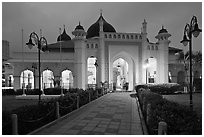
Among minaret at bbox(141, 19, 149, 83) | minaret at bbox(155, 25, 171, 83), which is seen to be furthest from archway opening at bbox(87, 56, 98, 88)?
minaret at bbox(155, 25, 171, 83)

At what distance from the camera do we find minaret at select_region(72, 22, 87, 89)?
23.7 metres

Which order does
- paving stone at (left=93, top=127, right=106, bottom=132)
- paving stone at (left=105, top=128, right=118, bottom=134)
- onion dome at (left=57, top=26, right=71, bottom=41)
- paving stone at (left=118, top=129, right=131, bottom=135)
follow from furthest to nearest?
1. onion dome at (left=57, top=26, right=71, bottom=41)
2. paving stone at (left=93, top=127, right=106, bottom=132)
3. paving stone at (left=105, top=128, right=118, bottom=134)
4. paving stone at (left=118, top=129, right=131, bottom=135)

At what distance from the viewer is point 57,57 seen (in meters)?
25.2

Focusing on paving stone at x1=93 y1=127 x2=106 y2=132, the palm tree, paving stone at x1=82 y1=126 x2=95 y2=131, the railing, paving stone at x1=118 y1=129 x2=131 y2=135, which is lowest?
paving stone at x1=118 y1=129 x2=131 y2=135

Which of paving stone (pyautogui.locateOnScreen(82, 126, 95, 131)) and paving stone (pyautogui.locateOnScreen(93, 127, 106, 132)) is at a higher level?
paving stone (pyautogui.locateOnScreen(82, 126, 95, 131))

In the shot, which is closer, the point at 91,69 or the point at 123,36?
the point at 123,36

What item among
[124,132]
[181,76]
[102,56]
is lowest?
[124,132]

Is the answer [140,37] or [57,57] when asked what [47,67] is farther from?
[140,37]

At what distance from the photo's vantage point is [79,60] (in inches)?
938

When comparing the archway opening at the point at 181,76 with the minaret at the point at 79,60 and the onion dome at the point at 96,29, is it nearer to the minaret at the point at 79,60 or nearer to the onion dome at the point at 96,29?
the onion dome at the point at 96,29

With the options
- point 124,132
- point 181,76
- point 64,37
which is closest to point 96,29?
point 64,37

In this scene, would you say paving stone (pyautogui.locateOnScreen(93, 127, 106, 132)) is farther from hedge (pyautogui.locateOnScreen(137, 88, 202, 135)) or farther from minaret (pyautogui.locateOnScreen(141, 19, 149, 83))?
minaret (pyautogui.locateOnScreen(141, 19, 149, 83))

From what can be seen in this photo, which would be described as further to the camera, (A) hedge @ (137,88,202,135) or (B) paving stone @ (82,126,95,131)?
(B) paving stone @ (82,126,95,131)

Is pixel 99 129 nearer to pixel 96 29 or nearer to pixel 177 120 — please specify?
pixel 177 120
